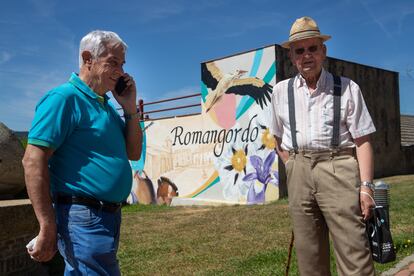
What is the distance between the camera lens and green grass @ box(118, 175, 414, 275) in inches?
221

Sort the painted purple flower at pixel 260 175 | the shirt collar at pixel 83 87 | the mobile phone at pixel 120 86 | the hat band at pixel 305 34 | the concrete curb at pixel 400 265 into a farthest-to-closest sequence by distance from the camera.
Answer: the painted purple flower at pixel 260 175 < the concrete curb at pixel 400 265 < the hat band at pixel 305 34 < the mobile phone at pixel 120 86 < the shirt collar at pixel 83 87

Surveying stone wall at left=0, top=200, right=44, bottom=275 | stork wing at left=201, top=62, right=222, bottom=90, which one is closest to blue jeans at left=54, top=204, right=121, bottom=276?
stone wall at left=0, top=200, right=44, bottom=275

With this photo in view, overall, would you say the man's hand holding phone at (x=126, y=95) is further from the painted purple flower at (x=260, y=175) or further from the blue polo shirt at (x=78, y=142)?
the painted purple flower at (x=260, y=175)

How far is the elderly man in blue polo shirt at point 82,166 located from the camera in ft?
7.30

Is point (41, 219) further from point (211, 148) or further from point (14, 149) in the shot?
point (211, 148)

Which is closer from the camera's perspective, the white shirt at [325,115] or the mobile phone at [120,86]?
the mobile phone at [120,86]

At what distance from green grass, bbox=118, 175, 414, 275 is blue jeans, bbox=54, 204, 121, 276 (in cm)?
307

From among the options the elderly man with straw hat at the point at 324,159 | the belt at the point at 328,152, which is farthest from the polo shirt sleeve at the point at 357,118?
the belt at the point at 328,152

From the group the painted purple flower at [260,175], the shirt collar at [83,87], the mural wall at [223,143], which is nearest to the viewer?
the shirt collar at [83,87]

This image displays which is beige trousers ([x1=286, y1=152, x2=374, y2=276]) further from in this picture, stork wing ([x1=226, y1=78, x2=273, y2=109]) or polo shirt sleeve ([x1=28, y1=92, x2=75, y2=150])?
stork wing ([x1=226, y1=78, x2=273, y2=109])

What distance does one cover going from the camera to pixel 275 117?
3.34 meters

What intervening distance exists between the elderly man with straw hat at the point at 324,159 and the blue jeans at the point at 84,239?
133 cm

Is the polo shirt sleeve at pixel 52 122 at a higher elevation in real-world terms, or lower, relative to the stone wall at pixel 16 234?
higher

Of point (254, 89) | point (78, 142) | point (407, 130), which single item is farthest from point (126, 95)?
point (407, 130)
